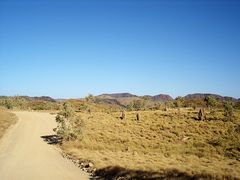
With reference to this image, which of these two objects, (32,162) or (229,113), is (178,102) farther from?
(32,162)

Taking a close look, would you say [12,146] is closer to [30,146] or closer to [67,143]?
[30,146]

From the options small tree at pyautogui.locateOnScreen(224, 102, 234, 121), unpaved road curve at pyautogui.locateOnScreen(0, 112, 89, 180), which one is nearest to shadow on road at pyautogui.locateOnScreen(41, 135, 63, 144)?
unpaved road curve at pyautogui.locateOnScreen(0, 112, 89, 180)

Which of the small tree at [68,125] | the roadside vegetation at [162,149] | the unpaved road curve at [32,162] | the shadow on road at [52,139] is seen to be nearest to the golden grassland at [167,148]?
the roadside vegetation at [162,149]

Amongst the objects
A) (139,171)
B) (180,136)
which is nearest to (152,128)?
(180,136)

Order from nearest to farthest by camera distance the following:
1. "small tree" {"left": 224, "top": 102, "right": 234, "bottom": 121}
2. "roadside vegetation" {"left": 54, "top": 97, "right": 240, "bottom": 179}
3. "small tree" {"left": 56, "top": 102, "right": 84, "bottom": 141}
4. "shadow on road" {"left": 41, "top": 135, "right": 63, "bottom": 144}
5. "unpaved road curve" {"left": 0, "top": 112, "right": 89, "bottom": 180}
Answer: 1. "unpaved road curve" {"left": 0, "top": 112, "right": 89, "bottom": 180}
2. "roadside vegetation" {"left": 54, "top": 97, "right": 240, "bottom": 179}
3. "small tree" {"left": 56, "top": 102, "right": 84, "bottom": 141}
4. "shadow on road" {"left": 41, "top": 135, "right": 63, "bottom": 144}
5. "small tree" {"left": 224, "top": 102, "right": 234, "bottom": 121}

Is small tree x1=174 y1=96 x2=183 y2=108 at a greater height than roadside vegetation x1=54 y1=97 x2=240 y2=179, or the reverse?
small tree x1=174 y1=96 x2=183 y2=108

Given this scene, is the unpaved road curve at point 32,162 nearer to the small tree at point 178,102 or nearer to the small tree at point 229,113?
the small tree at point 229,113

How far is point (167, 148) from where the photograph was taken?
30438 mm

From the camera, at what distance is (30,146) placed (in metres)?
28.9

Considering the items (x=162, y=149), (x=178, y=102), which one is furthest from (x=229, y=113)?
(x=178, y=102)

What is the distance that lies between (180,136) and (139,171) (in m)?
21.9

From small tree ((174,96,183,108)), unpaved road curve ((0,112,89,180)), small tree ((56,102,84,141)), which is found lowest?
unpaved road curve ((0,112,89,180))

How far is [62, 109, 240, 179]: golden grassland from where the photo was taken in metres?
18.8

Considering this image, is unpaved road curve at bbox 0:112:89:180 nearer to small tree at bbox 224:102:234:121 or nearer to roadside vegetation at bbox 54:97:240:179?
roadside vegetation at bbox 54:97:240:179
